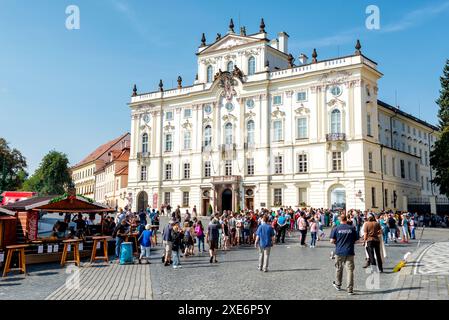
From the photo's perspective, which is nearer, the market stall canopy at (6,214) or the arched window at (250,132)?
the market stall canopy at (6,214)

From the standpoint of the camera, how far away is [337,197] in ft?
149

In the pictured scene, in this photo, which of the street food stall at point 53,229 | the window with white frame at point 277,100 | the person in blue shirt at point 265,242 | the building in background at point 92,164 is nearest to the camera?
the person in blue shirt at point 265,242

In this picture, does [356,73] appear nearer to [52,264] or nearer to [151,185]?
[151,185]

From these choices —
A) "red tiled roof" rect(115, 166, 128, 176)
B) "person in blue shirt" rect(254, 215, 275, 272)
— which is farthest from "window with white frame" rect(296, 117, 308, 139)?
"person in blue shirt" rect(254, 215, 275, 272)

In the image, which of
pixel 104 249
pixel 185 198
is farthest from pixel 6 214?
pixel 185 198

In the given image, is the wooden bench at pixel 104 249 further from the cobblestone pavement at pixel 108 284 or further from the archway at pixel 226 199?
the archway at pixel 226 199

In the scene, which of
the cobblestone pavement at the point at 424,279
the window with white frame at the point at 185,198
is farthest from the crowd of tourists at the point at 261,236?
the window with white frame at the point at 185,198

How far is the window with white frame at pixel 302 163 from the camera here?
158 ft

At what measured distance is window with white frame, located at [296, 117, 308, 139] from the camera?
48719mm

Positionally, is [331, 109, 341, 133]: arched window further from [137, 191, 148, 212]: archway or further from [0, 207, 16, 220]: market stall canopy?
[0, 207, 16, 220]: market stall canopy

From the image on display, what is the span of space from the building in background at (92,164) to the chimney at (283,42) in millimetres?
40698

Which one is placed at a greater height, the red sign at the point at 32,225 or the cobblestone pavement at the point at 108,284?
the red sign at the point at 32,225
